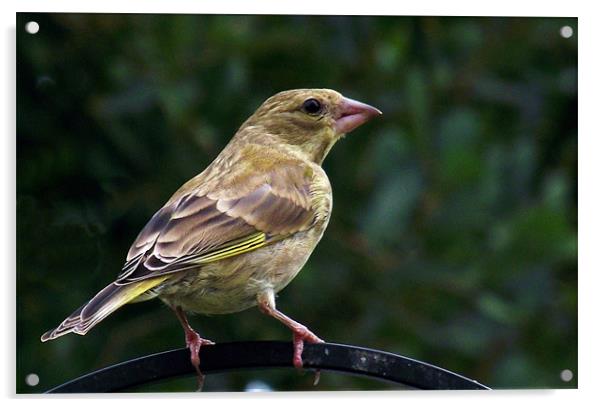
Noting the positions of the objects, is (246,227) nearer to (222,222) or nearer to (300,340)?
(222,222)

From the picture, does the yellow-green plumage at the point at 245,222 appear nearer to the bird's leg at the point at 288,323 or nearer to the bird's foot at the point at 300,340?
the bird's leg at the point at 288,323

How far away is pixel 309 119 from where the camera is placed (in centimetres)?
434

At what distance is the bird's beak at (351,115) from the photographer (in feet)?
14.0

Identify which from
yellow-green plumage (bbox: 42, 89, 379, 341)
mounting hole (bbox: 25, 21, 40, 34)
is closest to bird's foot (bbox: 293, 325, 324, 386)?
yellow-green plumage (bbox: 42, 89, 379, 341)

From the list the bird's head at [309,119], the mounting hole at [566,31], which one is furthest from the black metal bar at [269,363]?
the mounting hole at [566,31]

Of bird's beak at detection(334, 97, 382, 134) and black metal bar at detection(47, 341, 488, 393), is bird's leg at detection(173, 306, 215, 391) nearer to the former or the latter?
black metal bar at detection(47, 341, 488, 393)

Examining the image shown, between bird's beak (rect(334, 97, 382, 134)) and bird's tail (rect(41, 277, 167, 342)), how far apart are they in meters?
0.97

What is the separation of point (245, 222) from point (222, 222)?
81 millimetres

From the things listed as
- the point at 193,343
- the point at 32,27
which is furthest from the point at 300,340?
the point at 32,27

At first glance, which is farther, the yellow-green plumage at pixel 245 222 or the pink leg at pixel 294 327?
the pink leg at pixel 294 327

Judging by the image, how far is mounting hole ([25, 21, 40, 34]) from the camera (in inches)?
171

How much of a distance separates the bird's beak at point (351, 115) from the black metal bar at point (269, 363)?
813 millimetres

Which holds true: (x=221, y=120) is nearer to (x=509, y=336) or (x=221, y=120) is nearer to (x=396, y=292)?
→ (x=396, y=292)

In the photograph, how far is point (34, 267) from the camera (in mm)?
4379
